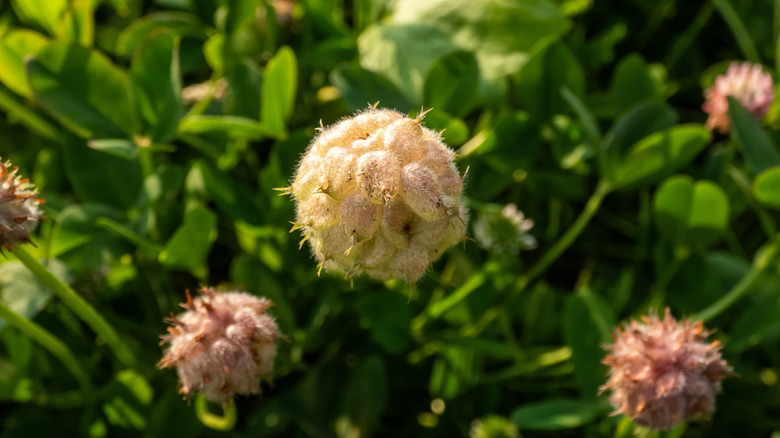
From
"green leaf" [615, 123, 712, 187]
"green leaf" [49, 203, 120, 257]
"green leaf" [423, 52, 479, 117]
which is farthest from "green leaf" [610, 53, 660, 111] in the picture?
"green leaf" [49, 203, 120, 257]

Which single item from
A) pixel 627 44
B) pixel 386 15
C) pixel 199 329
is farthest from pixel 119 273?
pixel 627 44

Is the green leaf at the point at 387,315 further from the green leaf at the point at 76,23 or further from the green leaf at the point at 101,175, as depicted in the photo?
the green leaf at the point at 76,23

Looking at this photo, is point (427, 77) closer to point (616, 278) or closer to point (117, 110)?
point (117, 110)

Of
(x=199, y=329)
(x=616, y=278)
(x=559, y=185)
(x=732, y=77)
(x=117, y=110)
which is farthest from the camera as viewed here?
(x=616, y=278)

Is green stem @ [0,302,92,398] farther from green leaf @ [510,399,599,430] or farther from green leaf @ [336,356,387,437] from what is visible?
green leaf @ [510,399,599,430]

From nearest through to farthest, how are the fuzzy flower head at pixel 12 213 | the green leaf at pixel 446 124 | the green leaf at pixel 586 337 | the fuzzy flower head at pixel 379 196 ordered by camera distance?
the fuzzy flower head at pixel 379 196 < the fuzzy flower head at pixel 12 213 < the green leaf at pixel 446 124 < the green leaf at pixel 586 337

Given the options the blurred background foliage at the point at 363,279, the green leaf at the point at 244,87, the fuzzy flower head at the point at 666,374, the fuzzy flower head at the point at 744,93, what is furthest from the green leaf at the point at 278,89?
the fuzzy flower head at the point at 744,93

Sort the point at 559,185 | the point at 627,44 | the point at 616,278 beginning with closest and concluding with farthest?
the point at 559,185 → the point at 616,278 → the point at 627,44
